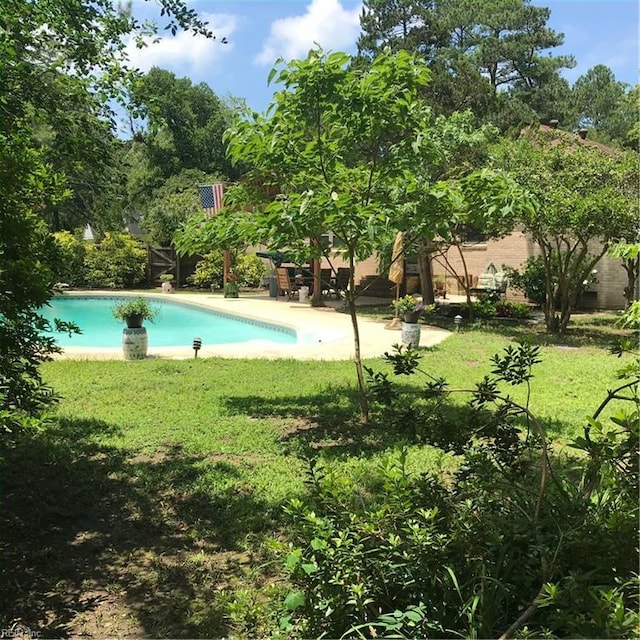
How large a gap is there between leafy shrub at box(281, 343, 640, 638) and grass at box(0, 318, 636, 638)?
38 cm

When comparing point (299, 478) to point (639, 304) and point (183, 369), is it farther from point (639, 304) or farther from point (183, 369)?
point (183, 369)

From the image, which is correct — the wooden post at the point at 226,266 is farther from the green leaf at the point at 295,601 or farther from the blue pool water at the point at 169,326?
the green leaf at the point at 295,601

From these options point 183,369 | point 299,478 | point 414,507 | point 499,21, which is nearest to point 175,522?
point 299,478

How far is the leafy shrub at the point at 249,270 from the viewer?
23891mm

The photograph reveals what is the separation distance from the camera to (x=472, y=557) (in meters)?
2.13

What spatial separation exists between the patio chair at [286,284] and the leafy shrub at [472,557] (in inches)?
719

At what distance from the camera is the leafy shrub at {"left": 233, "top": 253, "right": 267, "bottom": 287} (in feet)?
78.4

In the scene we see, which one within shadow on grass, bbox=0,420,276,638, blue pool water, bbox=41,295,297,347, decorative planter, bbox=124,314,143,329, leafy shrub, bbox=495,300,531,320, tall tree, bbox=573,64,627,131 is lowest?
shadow on grass, bbox=0,420,276,638

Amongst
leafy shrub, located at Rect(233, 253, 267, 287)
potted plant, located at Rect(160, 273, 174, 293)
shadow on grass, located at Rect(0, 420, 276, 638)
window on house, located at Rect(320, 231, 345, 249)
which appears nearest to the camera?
shadow on grass, located at Rect(0, 420, 276, 638)

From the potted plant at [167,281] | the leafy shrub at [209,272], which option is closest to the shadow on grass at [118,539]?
the potted plant at [167,281]

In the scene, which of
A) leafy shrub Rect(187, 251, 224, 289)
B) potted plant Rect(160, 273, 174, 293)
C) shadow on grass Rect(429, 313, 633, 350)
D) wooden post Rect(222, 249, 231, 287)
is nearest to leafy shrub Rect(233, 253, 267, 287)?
leafy shrub Rect(187, 251, 224, 289)

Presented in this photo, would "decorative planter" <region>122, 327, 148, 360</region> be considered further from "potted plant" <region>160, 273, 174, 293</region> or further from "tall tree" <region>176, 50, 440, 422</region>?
"potted plant" <region>160, 273, 174, 293</region>

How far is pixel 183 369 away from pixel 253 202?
11.9 ft

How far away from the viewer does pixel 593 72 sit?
45844 millimetres
